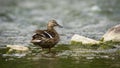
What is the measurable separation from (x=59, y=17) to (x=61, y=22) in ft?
5.03

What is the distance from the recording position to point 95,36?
1476cm

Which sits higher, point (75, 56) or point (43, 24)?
point (43, 24)

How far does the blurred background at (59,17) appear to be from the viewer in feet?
51.2

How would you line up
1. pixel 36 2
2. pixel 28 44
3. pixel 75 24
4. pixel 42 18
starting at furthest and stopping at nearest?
pixel 36 2 < pixel 42 18 < pixel 75 24 < pixel 28 44

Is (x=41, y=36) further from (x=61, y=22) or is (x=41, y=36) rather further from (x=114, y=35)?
(x=61, y=22)

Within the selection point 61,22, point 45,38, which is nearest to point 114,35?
point 45,38

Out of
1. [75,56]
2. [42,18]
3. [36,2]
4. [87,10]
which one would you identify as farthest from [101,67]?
[36,2]

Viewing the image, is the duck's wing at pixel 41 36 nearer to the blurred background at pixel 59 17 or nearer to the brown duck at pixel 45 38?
the brown duck at pixel 45 38

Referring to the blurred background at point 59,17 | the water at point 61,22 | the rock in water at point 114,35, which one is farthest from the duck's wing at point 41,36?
the blurred background at point 59,17

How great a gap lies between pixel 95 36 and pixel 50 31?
9.47 feet

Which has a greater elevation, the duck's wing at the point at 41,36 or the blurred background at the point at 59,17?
the blurred background at the point at 59,17

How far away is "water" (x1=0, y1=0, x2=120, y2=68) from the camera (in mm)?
10586

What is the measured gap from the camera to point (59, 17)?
826 inches

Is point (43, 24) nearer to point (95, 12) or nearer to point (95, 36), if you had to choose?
point (95, 12)
